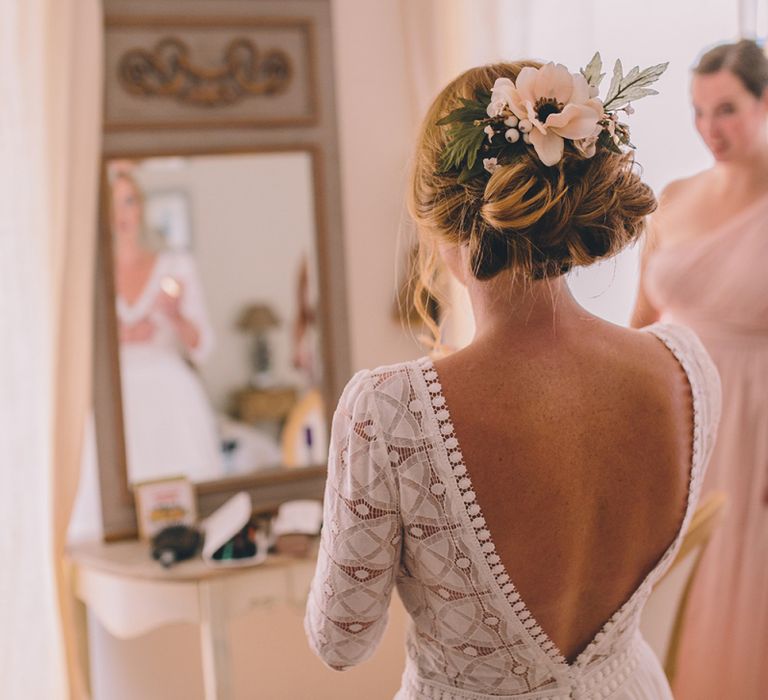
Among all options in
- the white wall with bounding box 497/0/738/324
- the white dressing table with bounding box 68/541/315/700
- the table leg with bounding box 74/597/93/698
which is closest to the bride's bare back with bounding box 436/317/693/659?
the white wall with bounding box 497/0/738/324

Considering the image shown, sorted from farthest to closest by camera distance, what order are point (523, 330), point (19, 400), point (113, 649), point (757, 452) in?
point (113, 649), point (19, 400), point (757, 452), point (523, 330)

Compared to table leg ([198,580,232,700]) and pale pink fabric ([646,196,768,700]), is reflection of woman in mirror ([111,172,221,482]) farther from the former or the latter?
pale pink fabric ([646,196,768,700])

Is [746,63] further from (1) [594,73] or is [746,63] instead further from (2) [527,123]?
(2) [527,123]

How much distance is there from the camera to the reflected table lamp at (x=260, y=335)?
2248 mm

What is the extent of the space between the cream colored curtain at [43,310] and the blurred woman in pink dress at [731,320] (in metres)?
1.27

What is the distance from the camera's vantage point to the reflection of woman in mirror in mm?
2133

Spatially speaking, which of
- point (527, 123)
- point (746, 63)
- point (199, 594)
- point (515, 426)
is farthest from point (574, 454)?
point (199, 594)

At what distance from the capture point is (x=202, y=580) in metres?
1.92

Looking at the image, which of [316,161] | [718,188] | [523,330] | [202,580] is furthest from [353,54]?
[523,330]

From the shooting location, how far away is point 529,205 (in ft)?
2.96

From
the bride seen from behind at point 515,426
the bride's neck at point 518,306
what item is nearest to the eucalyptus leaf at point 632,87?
the bride seen from behind at point 515,426

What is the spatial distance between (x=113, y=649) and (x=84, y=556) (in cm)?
33

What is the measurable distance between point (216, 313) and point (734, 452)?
1.24 metres

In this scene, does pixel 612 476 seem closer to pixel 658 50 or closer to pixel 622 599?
pixel 622 599
